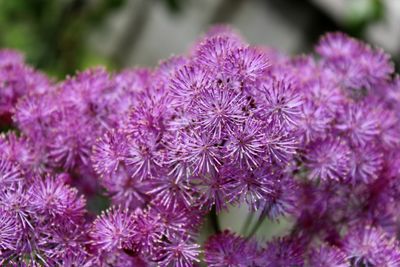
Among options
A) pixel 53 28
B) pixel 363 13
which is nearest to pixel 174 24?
pixel 53 28

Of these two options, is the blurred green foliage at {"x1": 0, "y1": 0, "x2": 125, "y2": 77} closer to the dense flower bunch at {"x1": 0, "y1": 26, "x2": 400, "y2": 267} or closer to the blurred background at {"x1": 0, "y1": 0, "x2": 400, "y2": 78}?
the blurred background at {"x1": 0, "y1": 0, "x2": 400, "y2": 78}

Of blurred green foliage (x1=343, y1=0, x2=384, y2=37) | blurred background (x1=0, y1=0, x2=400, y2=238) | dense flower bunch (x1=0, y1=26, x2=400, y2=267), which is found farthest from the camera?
blurred background (x1=0, y1=0, x2=400, y2=238)

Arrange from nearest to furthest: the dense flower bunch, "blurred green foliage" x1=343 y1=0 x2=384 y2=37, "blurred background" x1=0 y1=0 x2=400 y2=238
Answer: the dense flower bunch
"blurred green foliage" x1=343 y1=0 x2=384 y2=37
"blurred background" x1=0 y1=0 x2=400 y2=238

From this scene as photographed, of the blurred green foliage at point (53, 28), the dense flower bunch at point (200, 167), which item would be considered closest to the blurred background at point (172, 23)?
the blurred green foliage at point (53, 28)

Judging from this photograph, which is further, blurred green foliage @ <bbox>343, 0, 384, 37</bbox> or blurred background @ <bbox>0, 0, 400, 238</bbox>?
blurred background @ <bbox>0, 0, 400, 238</bbox>

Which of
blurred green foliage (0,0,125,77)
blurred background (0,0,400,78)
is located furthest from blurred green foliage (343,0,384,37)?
blurred green foliage (0,0,125,77)

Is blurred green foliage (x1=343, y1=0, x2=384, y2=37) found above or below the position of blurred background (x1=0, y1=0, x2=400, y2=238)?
below
